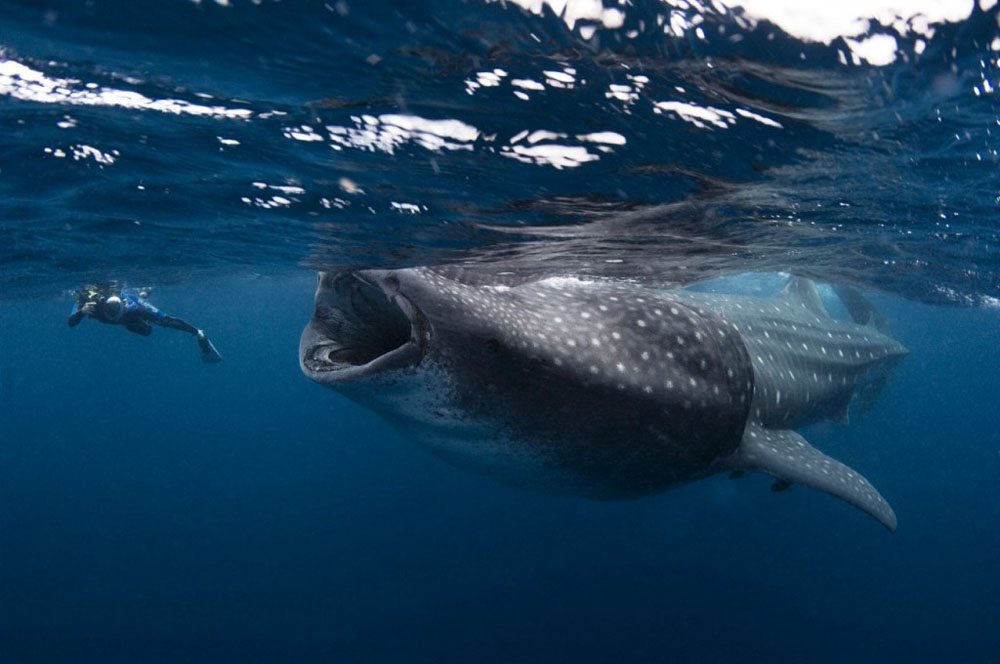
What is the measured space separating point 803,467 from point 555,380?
10.7ft

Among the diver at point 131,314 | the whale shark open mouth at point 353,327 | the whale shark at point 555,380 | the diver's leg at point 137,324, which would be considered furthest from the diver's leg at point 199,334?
the whale shark at point 555,380

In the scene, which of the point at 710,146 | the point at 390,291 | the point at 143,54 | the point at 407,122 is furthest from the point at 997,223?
the point at 143,54

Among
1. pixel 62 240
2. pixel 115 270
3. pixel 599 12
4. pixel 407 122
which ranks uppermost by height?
pixel 599 12

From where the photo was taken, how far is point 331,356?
4.73 meters

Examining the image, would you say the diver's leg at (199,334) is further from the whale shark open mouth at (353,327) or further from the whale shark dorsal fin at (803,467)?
the whale shark dorsal fin at (803,467)

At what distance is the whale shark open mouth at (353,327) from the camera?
13.1 ft

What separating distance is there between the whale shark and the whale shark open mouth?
0.04 ft

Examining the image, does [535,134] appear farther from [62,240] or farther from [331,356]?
[62,240]

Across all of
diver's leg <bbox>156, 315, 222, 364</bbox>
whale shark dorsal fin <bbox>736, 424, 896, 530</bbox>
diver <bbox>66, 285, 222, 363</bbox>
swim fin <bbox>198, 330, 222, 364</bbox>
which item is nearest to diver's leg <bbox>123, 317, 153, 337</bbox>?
diver <bbox>66, 285, 222, 363</bbox>

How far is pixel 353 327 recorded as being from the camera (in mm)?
4996

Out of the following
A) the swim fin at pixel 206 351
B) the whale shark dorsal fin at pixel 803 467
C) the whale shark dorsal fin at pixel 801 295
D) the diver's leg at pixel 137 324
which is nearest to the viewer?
the whale shark dorsal fin at pixel 803 467

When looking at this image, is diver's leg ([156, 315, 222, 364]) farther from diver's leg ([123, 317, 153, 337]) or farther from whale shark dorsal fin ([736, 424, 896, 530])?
whale shark dorsal fin ([736, 424, 896, 530])

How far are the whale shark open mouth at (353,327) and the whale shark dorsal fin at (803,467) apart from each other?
3587 millimetres

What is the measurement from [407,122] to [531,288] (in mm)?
1951
